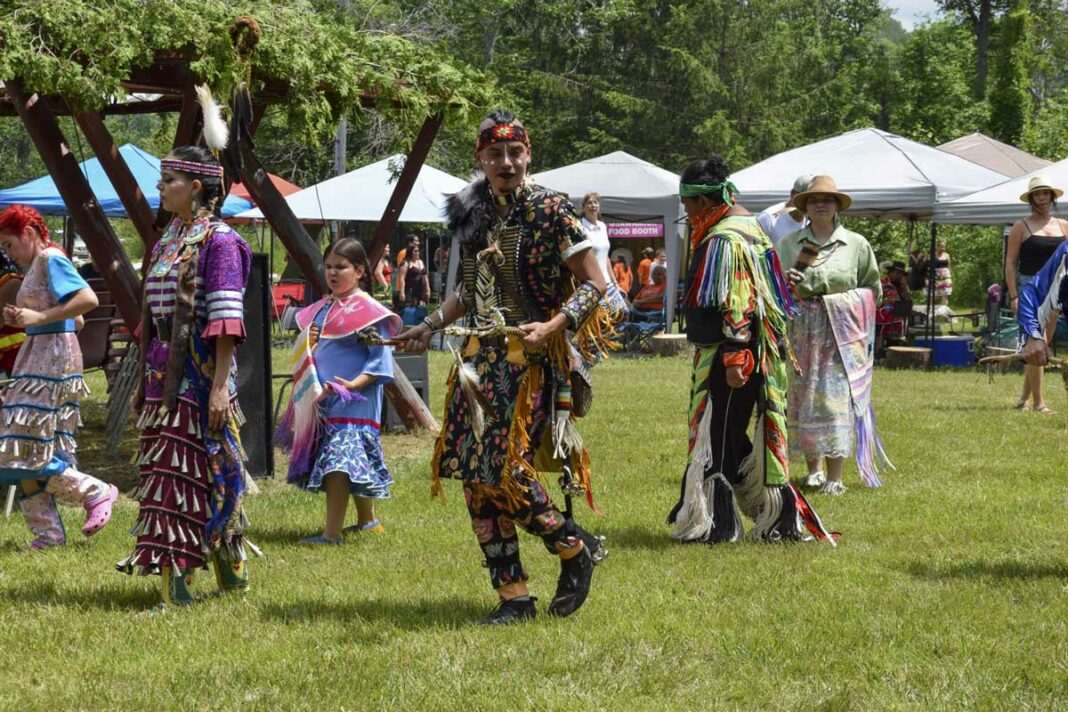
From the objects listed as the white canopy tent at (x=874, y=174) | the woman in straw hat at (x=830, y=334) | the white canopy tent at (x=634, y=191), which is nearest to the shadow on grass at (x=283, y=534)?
the woman in straw hat at (x=830, y=334)

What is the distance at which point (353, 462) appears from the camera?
23.0 ft

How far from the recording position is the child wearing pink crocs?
6613mm

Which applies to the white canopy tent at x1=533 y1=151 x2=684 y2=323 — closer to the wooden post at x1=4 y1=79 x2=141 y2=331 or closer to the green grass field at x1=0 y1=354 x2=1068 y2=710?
the wooden post at x1=4 y1=79 x2=141 y2=331

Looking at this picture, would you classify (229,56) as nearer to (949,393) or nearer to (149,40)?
(149,40)

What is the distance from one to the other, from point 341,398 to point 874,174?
1218 centimetres

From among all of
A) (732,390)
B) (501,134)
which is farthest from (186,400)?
(732,390)

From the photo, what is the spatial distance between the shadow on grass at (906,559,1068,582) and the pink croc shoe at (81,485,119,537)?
3901mm

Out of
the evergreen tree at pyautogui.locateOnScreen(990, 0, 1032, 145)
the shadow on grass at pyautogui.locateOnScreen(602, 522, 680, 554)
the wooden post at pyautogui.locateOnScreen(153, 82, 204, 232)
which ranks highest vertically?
the evergreen tree at pyautogui.locateOnScreen(990, 0, 1032, 145)

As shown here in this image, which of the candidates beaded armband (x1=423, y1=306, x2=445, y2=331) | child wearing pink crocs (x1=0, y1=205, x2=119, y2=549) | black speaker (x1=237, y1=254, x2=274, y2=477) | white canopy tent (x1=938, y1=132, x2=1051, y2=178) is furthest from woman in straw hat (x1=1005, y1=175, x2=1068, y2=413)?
white canopy tent (x1=938, y1=132, x2=1051, y2=178)

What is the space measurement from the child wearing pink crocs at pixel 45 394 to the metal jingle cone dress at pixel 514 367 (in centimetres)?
240

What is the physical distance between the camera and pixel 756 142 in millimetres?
43344

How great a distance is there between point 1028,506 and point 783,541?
1.79 m

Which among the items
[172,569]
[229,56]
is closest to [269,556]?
[172,569]

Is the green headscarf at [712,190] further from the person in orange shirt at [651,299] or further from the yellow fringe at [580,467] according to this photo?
the person in orange shirt at [651,299]
